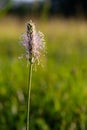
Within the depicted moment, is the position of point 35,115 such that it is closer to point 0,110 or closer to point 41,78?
point 0,110

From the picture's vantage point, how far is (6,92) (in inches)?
120

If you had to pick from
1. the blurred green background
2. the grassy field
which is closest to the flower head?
the blurred green background

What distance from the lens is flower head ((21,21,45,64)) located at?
119cm

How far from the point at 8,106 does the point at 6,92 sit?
10.3 inches

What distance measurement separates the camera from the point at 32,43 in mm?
1193

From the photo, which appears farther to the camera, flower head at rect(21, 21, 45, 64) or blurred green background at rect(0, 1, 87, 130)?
blurred green background at rect(0, 1, 87, 130)

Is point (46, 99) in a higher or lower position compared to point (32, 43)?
lower

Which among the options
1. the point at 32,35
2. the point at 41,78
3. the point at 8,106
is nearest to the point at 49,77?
the point at 41,78

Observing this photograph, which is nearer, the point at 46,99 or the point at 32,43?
the point at 32,43

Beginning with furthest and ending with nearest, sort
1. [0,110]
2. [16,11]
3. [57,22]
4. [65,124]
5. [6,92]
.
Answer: [16,11]
[57,22]
[6,92]
[0,110]
[65,124]

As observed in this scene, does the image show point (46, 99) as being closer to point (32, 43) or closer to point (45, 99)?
point (45, 99)

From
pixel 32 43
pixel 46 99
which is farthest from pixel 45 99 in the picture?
pixel 32 43

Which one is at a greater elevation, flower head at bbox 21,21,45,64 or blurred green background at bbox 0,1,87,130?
flower head at bbox 21,21,45,64

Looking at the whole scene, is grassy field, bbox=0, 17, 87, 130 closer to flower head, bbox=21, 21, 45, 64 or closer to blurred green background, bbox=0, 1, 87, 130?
blurred green background, bbox=0, 1, 87, 130
